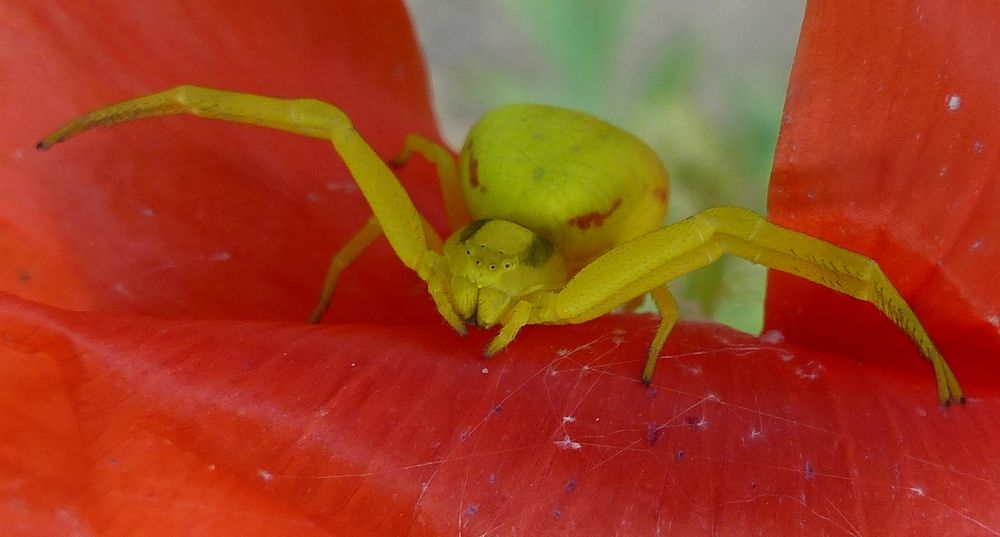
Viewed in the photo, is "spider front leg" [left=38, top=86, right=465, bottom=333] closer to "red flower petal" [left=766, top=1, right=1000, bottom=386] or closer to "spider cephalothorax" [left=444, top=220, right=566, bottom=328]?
"spider cephalothorax" [left=444, top=220, right=566, bottom=328]

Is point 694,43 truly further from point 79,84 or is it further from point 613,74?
point 79,84

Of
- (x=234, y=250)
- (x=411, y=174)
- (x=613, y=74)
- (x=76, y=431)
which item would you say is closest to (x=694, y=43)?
(x=613, y=74)

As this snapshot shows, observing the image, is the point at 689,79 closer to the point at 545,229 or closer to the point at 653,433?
the point at 545,229

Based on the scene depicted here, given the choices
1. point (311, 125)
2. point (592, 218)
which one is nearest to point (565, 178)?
point (592, 218)

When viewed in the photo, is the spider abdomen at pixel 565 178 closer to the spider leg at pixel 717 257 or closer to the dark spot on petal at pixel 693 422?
the spider leg at pixel 717 257

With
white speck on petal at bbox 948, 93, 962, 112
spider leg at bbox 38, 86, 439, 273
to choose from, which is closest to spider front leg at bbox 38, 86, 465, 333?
spider leg at bbox 38, 86, 439, 273

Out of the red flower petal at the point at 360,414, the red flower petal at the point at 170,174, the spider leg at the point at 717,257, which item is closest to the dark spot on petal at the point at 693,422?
the red flower petal at the point at 360,414
